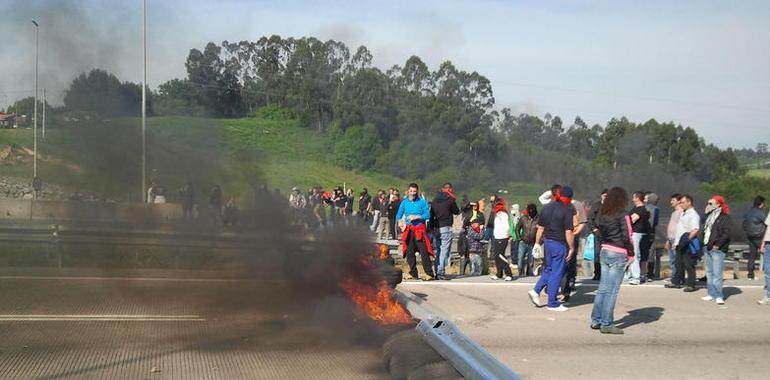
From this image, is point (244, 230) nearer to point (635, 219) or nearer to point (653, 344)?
point (653, 344)

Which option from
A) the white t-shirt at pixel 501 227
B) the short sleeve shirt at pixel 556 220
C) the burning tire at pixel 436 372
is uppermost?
the short sleeve shirt at pixel 556 220

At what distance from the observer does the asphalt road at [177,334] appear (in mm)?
5953

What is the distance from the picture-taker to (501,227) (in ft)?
44.6

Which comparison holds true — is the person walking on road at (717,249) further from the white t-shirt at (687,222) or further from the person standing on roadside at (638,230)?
the person standing on roadside at (638,230)

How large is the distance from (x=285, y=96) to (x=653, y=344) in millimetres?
10783

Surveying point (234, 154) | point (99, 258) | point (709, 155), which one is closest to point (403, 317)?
point (234, 154)

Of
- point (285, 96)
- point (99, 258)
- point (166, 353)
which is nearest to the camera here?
point (166, 353)

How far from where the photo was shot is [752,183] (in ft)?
116

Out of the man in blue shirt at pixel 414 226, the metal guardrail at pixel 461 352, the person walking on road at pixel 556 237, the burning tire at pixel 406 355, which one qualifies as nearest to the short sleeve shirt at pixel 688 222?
the person walking on road at pixel 556 237

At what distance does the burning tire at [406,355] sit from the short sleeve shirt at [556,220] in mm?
4449

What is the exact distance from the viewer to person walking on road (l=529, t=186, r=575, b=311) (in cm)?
942

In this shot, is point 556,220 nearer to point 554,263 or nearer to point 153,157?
point 554,263

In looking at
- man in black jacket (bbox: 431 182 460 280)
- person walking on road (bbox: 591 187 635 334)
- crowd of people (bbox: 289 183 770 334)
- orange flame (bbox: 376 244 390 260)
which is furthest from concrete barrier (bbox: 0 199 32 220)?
person walking on road (bbox: 591 187 635 334)

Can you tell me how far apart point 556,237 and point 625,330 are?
4.82 feet
